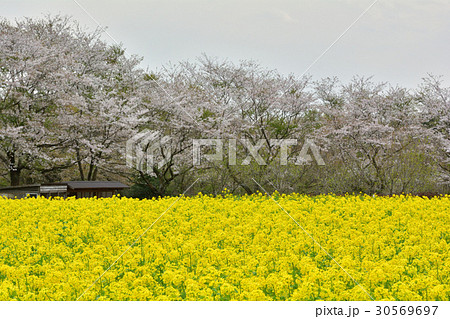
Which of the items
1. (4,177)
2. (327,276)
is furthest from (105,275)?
(4,177)

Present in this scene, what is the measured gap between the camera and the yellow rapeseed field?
4.10m

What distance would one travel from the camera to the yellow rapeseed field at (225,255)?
410 centimetres

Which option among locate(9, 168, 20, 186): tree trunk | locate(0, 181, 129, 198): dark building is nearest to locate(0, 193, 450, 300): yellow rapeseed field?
locate(0, 181, 129, 198): dark building

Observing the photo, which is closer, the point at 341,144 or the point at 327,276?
the point at 327,276

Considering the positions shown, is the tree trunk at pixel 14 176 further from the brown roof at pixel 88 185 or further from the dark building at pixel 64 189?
the brown roof at pixel 88 185

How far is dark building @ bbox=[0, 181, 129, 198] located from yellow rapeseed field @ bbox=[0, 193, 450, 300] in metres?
6.26

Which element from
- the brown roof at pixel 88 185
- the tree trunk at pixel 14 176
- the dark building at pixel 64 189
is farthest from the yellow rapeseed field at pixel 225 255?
the tree trunk at pixel 14 176

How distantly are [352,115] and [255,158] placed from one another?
20.1 ft

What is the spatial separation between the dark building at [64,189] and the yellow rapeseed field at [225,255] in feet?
20.5

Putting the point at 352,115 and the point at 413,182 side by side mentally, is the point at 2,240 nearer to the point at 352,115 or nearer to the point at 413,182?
the point at 413,182

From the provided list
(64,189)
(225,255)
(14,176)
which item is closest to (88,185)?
(64,189)

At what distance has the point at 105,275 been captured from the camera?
14.8 ft

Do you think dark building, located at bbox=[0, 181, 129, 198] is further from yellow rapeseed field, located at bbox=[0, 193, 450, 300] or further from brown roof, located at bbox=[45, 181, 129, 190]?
yellow rapeseed field, located at bbox=[0, 193, 450, 300]
